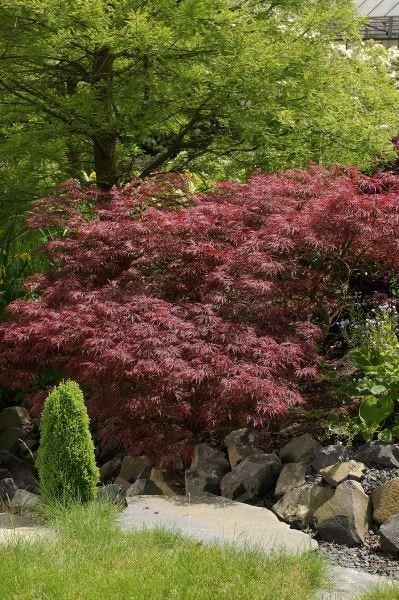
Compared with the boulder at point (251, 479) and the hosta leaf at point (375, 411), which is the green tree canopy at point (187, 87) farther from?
the boulder at point (251, 479)

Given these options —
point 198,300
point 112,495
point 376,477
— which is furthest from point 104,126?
point 376,477

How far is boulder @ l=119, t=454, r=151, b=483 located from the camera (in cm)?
575

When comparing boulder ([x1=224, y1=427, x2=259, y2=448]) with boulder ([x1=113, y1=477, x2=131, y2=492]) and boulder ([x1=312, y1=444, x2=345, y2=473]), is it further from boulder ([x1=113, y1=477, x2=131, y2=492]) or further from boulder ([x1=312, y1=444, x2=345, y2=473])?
boulder ([x1=113, y1=477, x2=131, y2=492])

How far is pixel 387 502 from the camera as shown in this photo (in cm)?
472

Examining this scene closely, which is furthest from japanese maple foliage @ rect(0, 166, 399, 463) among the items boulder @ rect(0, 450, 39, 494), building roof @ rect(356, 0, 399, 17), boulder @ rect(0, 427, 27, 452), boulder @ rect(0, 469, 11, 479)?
building roof @ rect(356, 0, 399, 17)

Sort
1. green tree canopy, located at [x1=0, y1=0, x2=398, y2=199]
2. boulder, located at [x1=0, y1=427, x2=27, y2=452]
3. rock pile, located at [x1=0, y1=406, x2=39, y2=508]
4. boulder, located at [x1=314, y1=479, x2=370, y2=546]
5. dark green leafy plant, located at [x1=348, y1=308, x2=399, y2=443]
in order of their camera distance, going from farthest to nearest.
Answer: boulder, located at [x1=0, y1=427, x2=27, y2=452] < green tree canopy, located at [x1=0, y1=0, x2=398, y2=199] < rock pile, located at [x1=0, y1=406, x2=39, y2=508] < dark green leafy plant, located at [x1=348, y1=308, x2=399, y2=443] < boulder, located at [x1=314, y1=479, x2=370, y2=546]

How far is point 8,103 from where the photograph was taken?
7.73 metres

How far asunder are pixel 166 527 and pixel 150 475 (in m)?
1.10

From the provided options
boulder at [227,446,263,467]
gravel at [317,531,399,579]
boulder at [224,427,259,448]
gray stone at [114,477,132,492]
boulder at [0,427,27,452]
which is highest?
boulder at [224,427,259,448]

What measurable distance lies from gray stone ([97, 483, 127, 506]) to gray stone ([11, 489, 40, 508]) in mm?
414

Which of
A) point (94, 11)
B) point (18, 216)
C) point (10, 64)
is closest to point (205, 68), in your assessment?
point (94, 11)

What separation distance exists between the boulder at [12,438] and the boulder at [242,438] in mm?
2323

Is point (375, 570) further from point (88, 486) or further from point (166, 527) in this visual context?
point (88, 486)

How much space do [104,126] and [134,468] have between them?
3.04 m
